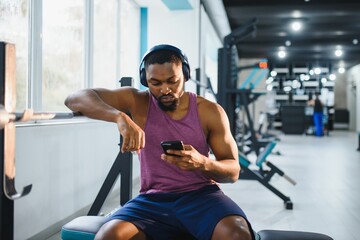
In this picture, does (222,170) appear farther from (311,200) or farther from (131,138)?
(311,200)

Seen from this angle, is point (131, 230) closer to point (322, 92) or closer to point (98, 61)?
point (98, 61)

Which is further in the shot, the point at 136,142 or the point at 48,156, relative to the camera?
the point at 48,156

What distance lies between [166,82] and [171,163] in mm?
344

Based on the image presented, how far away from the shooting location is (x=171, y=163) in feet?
4.58

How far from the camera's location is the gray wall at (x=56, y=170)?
2.17 meters

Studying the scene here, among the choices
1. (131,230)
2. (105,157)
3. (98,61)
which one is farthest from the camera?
(98,61)

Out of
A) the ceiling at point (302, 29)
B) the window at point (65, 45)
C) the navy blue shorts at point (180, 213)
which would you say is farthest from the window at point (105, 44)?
the navy blue shorts at point (180, 213)

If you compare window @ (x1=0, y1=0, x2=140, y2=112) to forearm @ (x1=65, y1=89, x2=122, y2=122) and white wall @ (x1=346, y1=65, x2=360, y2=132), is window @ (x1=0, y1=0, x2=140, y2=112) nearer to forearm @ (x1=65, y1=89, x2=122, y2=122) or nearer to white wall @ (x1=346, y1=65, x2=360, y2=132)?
forearm @ (x1=65, y1=89, x2=122, y2=122)

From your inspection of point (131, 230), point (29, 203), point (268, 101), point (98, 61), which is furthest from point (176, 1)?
point (268, 101)

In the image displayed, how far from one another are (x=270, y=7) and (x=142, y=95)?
20.3ft

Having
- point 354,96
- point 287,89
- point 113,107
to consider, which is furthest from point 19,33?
point 354,96

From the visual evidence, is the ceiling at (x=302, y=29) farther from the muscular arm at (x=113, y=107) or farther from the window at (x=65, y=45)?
the muscular arm at (x=113, y=107)

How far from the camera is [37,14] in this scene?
251 centimetres

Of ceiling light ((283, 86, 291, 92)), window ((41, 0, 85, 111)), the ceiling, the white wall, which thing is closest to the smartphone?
window ((41, 0, 85, 111))
